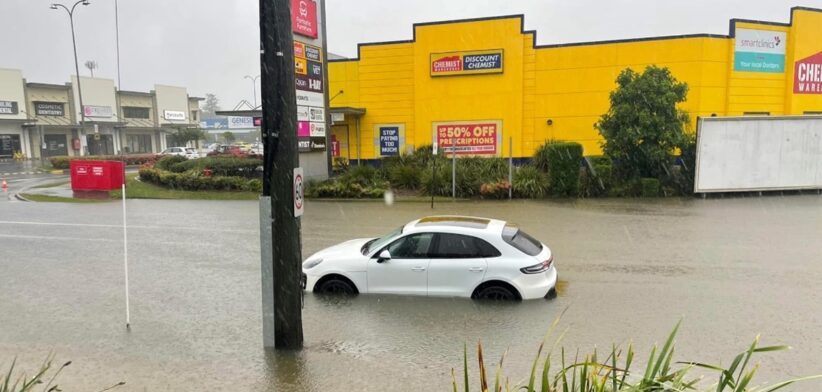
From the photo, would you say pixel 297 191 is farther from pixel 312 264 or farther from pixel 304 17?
pixel 304 17

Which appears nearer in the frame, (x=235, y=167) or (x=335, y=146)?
(x=235, y=167)

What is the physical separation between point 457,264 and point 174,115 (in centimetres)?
7221

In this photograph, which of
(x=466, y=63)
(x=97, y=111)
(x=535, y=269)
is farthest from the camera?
(x=97, y=111)

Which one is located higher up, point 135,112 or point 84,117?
point 135,112

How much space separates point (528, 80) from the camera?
26.1 metres

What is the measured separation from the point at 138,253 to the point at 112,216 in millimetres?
6508

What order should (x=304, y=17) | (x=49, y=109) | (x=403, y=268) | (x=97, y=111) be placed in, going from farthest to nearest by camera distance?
(x=97, y=111) → (x=49, y=109) → (x=304, y=17) → (x=403, y=268)

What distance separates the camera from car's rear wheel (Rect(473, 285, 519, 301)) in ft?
25.9

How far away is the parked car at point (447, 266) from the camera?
Answer: 7832 millimetres

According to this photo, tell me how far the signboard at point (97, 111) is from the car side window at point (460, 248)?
63308mm

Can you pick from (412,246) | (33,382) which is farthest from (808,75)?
(33,382)

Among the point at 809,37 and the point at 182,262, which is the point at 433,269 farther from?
the point at 809,37

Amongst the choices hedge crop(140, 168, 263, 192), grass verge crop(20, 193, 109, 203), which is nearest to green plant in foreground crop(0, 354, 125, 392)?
hedge crop(140, 168, 263, 192)

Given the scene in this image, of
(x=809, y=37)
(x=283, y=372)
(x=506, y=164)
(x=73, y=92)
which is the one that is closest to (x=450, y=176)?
(x=506, y=164)
